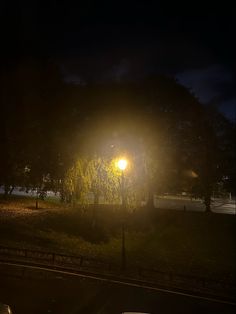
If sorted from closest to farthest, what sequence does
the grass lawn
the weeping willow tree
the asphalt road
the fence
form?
1. the asphalt road
2. the fence
3. the grass lawn
4. the weeping willow tree

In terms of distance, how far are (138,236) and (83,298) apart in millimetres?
19852

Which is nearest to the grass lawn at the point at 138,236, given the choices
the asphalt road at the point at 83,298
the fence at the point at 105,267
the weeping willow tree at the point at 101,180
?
the fence at the point at 105,267

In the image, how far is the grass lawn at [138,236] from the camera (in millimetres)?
27281

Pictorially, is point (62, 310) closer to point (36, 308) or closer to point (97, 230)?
point (36, 308)

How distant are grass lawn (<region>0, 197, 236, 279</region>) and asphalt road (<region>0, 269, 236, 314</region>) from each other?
30.0 feet

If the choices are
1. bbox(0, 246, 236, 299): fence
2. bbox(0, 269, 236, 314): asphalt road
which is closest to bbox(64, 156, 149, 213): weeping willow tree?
bbox(0, 246, 236, 299): fence

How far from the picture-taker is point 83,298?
14.8 metres

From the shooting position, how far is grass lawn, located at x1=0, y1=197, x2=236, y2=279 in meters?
27.3

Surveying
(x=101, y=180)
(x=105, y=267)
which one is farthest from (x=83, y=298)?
(x=101, y=180)

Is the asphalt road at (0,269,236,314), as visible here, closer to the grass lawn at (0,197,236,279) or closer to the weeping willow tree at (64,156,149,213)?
the grass lawn at (0,197,236,279)

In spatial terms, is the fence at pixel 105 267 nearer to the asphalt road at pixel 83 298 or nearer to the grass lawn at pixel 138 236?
the grass lawn at pixel 138 236

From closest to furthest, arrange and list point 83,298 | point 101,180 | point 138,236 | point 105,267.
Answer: point 83,298 < point 105,267 < point 101,180 < point 138,236

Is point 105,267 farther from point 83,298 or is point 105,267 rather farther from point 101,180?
point 101,180

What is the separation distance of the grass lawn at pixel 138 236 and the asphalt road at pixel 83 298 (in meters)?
9.14
